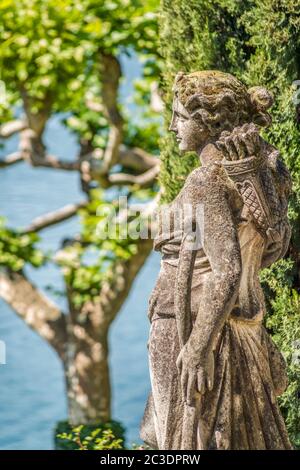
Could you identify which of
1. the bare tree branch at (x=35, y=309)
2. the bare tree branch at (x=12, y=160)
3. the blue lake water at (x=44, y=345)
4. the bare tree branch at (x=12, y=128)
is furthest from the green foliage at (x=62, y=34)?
the blue lake water at (x=44, y=345)

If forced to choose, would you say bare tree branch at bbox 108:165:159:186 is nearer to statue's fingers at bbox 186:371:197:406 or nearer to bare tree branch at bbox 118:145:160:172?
bare tree branch at bbox 118:145:160:172

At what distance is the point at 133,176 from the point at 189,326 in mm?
8060

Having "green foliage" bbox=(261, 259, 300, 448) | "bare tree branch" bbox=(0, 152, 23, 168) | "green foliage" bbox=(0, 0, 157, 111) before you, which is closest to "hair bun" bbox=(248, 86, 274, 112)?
"green foliage" bbox=(261, 259, 300, 448)

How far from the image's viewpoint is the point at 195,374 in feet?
20.3

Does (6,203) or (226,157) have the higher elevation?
(6,203)

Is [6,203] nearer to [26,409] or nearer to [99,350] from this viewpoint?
[26,409]

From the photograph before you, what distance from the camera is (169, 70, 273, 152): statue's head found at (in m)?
6.38

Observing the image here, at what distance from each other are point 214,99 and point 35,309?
8528 mm

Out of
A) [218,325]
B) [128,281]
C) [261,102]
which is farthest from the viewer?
[128,281]

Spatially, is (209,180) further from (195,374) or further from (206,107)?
(195,374)

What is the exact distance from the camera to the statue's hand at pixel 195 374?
618 centimetres

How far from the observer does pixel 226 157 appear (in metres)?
6.46

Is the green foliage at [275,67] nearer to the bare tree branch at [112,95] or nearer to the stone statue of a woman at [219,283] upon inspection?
the stone statue of a woman at [219,283]

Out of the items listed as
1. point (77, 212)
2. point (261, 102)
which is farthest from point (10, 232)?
point (261, 102)
